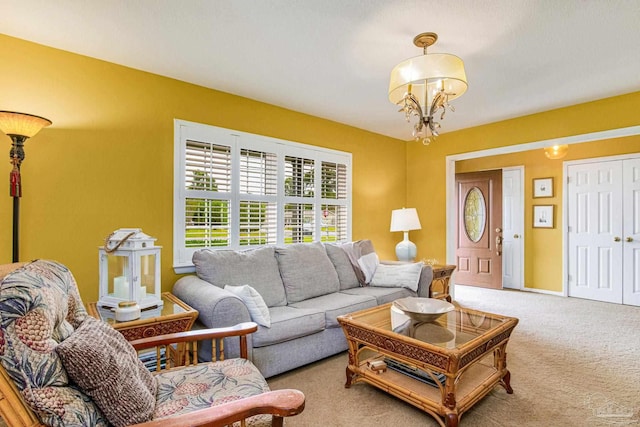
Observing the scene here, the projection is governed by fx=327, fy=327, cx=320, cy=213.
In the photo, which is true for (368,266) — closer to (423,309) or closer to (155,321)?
(423,309)

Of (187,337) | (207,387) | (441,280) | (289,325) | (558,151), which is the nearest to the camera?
(207,387)

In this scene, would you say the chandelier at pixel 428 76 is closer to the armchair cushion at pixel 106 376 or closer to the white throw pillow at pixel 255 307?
the white throw pillow at pixel 255 307

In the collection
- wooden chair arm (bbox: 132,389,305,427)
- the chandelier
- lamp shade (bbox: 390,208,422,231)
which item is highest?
the chandelier

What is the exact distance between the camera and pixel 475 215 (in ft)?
19.3

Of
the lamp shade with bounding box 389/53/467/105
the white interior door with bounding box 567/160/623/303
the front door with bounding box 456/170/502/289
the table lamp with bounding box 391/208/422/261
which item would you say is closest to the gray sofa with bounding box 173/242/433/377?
the table lamp with bounding box 391/208/422/261

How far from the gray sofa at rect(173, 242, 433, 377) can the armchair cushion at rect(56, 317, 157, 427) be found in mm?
1012

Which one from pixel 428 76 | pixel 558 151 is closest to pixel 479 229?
pixel 558 151

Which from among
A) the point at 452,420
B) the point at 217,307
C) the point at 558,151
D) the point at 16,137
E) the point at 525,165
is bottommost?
the point at 452,420

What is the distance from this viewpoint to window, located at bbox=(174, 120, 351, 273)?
3021 millimetres

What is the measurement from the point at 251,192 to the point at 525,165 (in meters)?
4.67

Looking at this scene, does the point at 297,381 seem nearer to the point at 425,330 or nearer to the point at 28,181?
the point at 425,330

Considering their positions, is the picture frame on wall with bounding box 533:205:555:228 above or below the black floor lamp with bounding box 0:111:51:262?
below

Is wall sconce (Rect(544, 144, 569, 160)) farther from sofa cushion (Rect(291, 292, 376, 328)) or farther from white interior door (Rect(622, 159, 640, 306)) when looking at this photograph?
sofa cushion (Rect(291, 292, 376, 328))

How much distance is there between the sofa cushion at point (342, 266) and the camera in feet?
11.6
